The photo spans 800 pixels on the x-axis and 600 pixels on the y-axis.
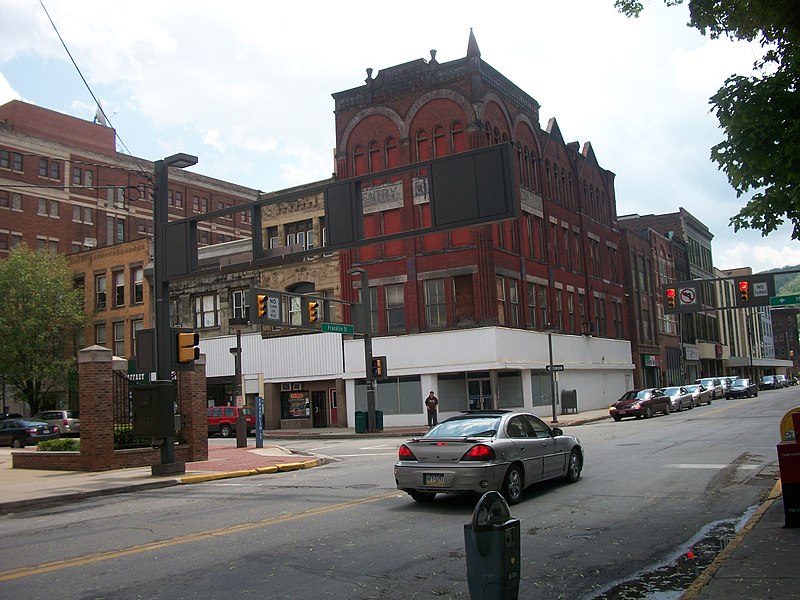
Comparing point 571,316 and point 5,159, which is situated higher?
point 5,159

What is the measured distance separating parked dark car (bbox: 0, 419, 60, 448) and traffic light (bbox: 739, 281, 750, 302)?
31515 mm

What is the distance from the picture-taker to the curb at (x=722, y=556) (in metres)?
6.39

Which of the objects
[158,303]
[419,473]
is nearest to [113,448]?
[158,303]

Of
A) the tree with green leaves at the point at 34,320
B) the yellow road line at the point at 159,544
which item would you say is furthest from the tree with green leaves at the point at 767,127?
the tree with green leaves at the point at 34,320

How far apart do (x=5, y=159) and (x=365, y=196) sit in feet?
118

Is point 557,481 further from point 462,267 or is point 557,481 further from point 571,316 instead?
point 571,316

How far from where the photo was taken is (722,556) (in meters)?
7.48

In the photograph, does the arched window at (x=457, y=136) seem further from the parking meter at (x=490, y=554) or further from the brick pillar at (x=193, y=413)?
the parking meter at (x=490, y=554)

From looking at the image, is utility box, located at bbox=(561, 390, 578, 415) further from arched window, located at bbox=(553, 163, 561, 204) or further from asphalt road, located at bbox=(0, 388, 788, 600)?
asphalt road, located at bbox=(0, 388, 788, 600)

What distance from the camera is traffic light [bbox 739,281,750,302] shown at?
31094 millimetres

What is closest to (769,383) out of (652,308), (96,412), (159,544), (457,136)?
(652,308)

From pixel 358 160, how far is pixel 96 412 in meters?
26.6

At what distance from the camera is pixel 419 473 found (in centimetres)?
1145

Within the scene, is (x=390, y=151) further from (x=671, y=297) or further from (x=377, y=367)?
(x=671, y=297)
